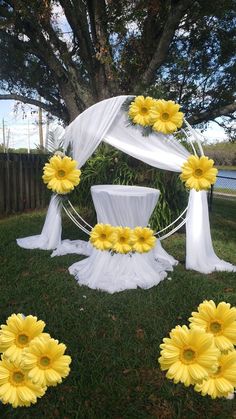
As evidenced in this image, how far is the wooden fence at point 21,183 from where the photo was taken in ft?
29.1

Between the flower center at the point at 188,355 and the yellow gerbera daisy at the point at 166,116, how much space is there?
124 inches

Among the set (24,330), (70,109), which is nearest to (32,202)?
(70,109)

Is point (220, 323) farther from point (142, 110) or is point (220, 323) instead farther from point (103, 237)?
point (142, 110)

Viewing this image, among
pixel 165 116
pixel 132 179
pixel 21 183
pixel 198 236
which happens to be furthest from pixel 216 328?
pixel 21 183

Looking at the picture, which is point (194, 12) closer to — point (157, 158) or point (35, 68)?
point (35, 68)

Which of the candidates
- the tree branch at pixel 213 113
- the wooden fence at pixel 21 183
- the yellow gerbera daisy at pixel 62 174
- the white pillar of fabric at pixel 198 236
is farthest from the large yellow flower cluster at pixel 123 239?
the tree branch at pixel 213 113

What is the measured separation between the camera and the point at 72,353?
2842mm

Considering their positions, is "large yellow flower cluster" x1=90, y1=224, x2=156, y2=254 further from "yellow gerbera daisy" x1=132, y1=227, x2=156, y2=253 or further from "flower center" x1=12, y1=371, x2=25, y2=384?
"flower center" x1=12, y1=371, x2=25, y2=384

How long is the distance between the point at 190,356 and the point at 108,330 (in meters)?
2.47

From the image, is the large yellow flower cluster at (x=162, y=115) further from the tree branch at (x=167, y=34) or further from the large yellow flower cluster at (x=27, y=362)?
the tree branch at (x=167, y=34)

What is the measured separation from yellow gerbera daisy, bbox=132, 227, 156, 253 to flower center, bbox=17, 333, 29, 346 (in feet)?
8.50

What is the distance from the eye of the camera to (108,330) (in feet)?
10.6

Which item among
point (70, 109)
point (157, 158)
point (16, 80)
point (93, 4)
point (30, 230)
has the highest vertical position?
point (93, 4)

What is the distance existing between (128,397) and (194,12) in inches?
396
